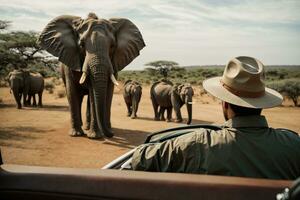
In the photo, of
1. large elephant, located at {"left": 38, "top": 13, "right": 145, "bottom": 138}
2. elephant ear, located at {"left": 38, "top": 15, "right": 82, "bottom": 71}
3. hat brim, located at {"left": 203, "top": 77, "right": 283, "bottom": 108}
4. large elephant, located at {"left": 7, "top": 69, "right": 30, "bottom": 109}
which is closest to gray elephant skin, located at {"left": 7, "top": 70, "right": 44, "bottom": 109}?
large elephant, located at {"left": 7, "top": 69, "right": 30, "bottom": 109}

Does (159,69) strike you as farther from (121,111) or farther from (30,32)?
(121,111)

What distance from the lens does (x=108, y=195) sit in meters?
1.85

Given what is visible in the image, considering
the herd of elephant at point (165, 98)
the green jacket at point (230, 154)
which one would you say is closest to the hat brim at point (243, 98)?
the green jacket at point (230, 154)

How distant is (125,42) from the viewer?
12.1 meters

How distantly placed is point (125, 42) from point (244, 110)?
9783 millimetres

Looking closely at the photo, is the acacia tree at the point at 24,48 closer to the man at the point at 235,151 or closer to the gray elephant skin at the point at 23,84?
the gray elephant skin at the point at 23,84

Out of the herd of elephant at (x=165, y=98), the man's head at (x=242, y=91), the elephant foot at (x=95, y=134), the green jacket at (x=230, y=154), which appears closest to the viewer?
the green jacket at (x=230, y=154)

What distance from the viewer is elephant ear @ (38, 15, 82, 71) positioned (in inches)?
448

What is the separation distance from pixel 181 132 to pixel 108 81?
855cm

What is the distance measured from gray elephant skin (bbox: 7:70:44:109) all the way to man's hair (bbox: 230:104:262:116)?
755 inches

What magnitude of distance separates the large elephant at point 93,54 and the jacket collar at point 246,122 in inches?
302

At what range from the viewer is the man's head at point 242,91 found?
101 inches

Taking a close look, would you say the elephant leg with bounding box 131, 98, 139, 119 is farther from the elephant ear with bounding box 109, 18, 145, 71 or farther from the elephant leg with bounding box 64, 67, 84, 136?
the elephant leg with bounding box 64, 67, 84, 136

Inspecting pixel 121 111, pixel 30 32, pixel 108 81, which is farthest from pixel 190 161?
pixel 30 32
